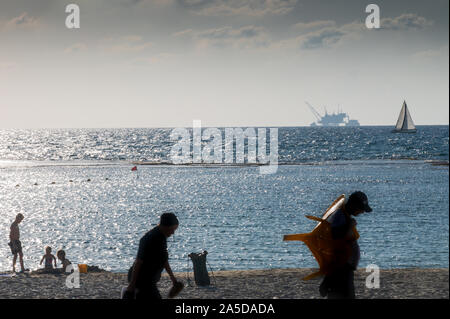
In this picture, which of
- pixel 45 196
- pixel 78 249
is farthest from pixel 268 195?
pixel 78 249

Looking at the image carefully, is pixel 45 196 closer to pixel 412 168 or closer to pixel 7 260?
pixel 7 260

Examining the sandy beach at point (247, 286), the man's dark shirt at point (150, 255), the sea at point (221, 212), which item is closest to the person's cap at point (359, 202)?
the man's dark shirt at point (150, 255)

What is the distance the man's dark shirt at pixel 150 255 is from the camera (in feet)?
21.8

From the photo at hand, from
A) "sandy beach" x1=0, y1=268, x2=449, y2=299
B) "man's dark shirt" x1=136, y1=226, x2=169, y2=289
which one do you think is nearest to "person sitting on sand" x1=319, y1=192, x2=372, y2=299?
"man's dark shirt" x1=136, y1=226, x2=169, y2=289

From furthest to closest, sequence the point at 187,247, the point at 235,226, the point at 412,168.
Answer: the point at 412,168 → the point at 235,226 → the point at 187,247

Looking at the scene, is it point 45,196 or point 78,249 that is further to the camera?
point 45,196

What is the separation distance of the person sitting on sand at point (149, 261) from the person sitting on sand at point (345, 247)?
6.78 ft

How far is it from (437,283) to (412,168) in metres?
74.5

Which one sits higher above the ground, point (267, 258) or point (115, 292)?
point (115, 292)

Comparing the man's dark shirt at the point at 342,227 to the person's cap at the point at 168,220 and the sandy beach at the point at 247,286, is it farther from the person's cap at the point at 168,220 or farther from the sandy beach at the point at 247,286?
the sandy beach at the point at 247,286

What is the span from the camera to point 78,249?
98.4 ft

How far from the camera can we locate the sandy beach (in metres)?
12.6

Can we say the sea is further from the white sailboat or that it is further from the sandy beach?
the white sailboat

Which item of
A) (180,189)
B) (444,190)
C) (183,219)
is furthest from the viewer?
(180,189)
